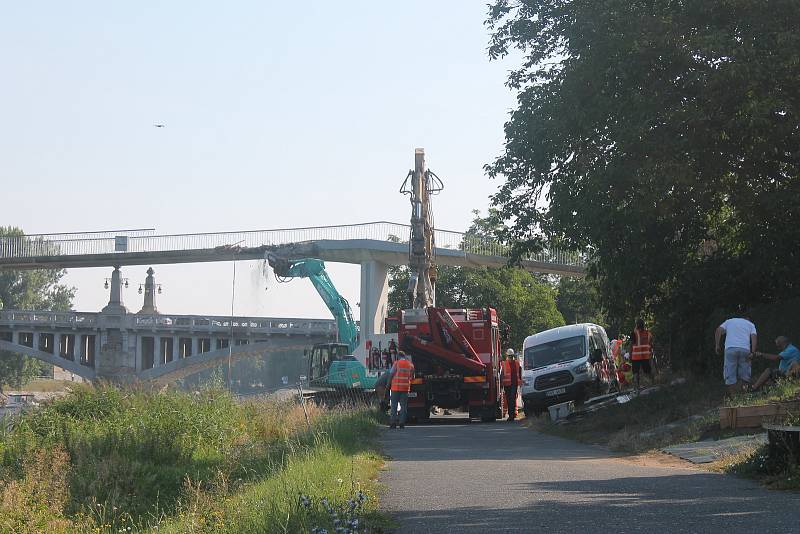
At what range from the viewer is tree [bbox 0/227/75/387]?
10806 cm

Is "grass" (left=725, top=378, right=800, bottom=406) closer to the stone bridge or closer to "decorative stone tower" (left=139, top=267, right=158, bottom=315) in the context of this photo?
the stone bridge

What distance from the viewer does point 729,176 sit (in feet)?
74.0

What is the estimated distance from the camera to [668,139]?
68.4ft

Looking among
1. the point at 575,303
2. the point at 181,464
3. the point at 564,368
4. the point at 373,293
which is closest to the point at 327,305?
the point at 373,293

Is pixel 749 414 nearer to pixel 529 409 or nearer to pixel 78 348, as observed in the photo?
pixel 529 409

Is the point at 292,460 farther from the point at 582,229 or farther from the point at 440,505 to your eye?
the point at 582,229

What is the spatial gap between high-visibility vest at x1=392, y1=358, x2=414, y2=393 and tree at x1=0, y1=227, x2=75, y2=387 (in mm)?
82297

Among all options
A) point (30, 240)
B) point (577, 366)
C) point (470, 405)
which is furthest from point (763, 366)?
point (30, 240)

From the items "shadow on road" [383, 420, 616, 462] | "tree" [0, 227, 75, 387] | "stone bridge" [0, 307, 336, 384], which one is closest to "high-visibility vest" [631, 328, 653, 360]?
"shadow on road" [383, 420, 616, 462]

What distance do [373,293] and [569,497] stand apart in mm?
54401

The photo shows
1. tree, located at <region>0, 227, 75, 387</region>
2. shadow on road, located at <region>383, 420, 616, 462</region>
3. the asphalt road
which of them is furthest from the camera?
tree, located at <region>0, 227, 75, 387</region>

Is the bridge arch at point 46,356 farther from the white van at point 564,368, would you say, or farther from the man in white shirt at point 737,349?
the man in white shirt at point 737,349

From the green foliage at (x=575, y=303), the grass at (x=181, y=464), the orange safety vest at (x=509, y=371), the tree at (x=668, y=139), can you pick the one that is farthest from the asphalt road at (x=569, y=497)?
the green foliage at (x=575, y=303)

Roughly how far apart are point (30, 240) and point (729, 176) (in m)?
64.9
